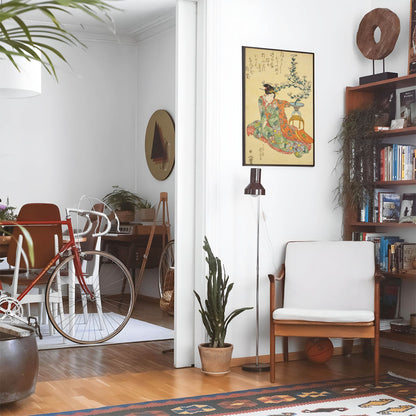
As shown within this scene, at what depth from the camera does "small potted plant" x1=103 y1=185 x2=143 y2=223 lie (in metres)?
7.73

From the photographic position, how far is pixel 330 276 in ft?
14.6

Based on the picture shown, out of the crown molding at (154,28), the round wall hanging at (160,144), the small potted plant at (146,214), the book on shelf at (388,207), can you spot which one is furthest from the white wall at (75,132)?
the book on shelf at (388,207)

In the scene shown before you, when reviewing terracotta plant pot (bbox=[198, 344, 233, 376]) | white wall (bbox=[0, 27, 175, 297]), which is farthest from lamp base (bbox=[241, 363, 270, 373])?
white wall (bbox=[0, 27, 175, 297])

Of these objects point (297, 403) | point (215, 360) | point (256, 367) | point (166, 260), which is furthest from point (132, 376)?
point (166, 260)

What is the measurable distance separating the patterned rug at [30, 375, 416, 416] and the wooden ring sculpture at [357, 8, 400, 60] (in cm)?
221

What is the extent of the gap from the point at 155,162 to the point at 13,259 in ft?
9.29

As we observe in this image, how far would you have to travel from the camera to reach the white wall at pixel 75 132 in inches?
300

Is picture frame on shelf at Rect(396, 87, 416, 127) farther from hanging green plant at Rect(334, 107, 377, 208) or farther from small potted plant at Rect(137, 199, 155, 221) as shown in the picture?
small potted plant at Rect(137, 199, 155, 221)

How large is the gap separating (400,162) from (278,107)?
0.87 meters

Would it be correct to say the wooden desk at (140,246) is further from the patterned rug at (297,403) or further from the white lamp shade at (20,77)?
the patterned rug at (297,403)

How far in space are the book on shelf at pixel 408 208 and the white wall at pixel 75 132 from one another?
13.6ft

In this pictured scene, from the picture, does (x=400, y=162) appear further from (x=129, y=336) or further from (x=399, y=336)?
(x=129, y=336)

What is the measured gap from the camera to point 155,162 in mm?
7750

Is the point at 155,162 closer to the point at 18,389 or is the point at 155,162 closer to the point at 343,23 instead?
the point at 343,23
